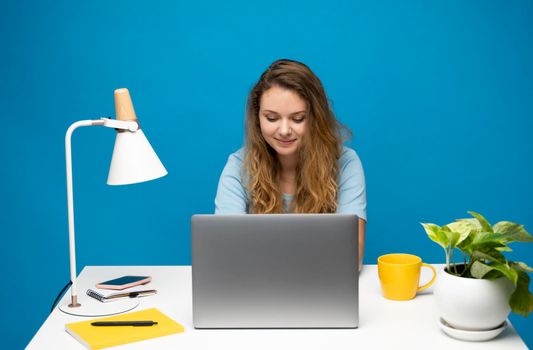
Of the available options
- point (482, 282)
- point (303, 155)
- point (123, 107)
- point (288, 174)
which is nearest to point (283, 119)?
point (303, 155)

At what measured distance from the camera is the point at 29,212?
3.29m

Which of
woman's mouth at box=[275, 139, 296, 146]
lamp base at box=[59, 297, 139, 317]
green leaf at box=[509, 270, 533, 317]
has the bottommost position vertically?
lamp base at box=[59, 297, 139, 317]

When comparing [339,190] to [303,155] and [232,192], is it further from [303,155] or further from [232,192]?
[232,192]

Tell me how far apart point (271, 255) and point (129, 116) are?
1.76 feet

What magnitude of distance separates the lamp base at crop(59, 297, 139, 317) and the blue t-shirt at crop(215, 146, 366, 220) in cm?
59

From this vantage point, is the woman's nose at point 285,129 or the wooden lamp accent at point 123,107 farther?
the woman's nose at point 285,129

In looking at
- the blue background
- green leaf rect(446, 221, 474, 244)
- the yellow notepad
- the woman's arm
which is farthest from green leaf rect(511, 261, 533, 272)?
the blue background

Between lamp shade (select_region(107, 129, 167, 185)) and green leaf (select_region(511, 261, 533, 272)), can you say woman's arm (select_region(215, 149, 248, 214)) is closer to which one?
lamp shade (select_region(107, 129, 167, 185))

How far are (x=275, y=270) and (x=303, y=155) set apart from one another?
2.97 ft

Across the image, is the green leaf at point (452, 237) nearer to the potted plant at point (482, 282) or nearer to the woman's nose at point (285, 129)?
the potted plant at point (482, 282)

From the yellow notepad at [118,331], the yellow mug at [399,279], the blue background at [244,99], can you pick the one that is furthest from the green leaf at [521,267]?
the blue background at [244,99]

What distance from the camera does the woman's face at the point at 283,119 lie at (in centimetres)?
229

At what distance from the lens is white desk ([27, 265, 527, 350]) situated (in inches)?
58.6

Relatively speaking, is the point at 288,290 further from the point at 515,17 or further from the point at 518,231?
the point at 515,17
